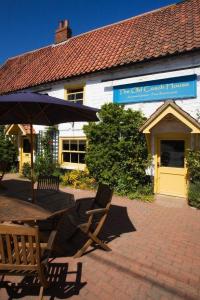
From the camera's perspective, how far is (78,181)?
11.1m

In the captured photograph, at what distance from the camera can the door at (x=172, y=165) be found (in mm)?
9117

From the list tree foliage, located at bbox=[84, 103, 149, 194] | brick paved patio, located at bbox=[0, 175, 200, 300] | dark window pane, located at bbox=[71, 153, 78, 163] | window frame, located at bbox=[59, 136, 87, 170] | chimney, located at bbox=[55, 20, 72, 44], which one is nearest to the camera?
brick paved patio, located at bbox=[0, 175, 200, 300]

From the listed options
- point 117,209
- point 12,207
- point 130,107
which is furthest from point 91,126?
point 12,207

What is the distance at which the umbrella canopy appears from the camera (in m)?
4.74

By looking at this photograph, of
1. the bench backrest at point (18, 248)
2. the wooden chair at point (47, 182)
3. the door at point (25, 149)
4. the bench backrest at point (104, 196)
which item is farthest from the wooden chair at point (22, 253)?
the door at point (25, 149)

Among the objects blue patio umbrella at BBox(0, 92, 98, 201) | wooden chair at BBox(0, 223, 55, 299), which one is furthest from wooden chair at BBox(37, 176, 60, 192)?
wooden chair at BBox(0, 223, 55, 299)

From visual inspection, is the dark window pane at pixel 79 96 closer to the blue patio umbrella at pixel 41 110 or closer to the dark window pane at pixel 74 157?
the dark window pane at pixel 74 157

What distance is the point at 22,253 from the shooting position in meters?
3.20

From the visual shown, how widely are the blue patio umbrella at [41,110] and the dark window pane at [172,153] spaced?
4.10 meters

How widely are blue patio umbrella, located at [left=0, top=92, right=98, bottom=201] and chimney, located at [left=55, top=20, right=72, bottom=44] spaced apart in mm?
11260

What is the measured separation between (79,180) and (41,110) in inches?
240

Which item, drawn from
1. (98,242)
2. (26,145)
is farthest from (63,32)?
(98,242)

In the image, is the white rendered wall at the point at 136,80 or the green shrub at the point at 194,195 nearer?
the green shrub at the point at 194,195

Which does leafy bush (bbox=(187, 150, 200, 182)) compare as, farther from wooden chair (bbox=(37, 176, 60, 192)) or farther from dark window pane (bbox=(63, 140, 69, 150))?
dark window pane (bbox=(63, 140, 69, 150))
